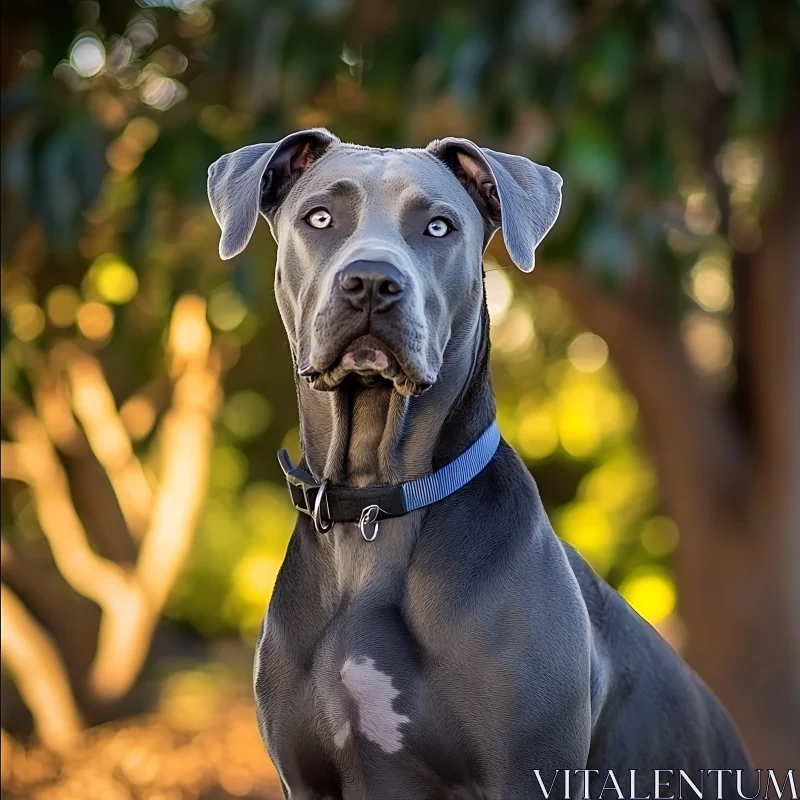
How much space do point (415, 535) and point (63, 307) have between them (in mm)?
4314

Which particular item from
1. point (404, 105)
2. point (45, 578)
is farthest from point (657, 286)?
point (45, 578)

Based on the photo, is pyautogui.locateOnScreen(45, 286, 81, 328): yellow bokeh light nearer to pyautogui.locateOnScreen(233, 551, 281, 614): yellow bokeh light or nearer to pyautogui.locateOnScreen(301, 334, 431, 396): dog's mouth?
pyautogui.locateOnScreen(301, 334, 431, 396): dog's mouth

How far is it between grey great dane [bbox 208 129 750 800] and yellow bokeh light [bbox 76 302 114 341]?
3854mm

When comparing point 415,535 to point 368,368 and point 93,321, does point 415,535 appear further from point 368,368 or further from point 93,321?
point 93,321

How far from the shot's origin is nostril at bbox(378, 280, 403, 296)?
8.14 feet

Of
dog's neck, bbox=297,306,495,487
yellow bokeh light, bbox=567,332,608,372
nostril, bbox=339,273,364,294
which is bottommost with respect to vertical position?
yellow bokeh light, bbox=567,332,608,372

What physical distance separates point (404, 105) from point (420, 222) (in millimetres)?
2503

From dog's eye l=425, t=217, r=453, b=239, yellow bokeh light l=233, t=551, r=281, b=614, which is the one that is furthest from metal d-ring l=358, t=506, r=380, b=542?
yellow bokeh light l=233, t=551, r=281, b=614

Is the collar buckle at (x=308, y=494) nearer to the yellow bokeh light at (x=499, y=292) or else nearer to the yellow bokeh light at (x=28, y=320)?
the yellow bokeh light at (x=28, y=320)

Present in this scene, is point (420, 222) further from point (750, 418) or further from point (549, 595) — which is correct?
point (750, 418)

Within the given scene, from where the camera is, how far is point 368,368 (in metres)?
2.58

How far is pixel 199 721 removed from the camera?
851 centimetres

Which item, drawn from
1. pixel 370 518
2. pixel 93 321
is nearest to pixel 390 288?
pixel 370 518

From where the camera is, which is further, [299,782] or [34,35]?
[34,35]
